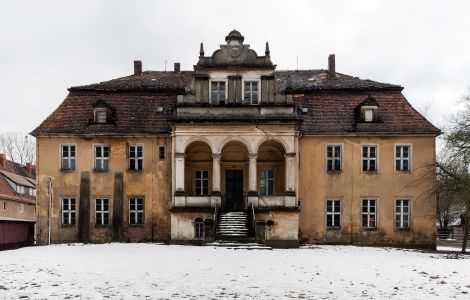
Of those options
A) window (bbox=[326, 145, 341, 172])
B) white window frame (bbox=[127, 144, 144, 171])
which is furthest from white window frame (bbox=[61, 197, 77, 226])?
window (bbox=[326, 145, 341, 172])

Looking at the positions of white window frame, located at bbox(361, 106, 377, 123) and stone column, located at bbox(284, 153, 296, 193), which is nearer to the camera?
stone column, located at bbox(284, 153, 296, 193)

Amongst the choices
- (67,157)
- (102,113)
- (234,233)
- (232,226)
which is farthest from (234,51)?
(67,157)

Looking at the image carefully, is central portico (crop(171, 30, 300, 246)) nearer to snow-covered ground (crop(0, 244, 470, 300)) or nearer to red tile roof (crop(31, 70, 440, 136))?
red tile roof (crop(31, 70, 440, 136))

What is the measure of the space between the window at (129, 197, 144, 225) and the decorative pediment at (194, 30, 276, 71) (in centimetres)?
843

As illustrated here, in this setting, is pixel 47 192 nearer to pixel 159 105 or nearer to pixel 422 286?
pixel 159 105

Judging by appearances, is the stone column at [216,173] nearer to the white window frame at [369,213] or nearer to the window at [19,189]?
the white window frame at [369,213]

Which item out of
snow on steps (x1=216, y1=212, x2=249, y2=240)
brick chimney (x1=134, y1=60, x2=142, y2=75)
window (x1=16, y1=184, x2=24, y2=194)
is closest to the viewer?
snow on steps (x1=216, y1=212, x2=249, y2=240)

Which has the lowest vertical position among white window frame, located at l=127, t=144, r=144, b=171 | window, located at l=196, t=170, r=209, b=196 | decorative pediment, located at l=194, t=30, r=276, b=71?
window, located at l=196, t=170, r=209, b=196

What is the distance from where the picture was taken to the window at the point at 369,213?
32406 mm

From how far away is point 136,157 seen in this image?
32875mm

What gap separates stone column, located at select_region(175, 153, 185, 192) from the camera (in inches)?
1172

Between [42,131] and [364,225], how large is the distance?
19390mm

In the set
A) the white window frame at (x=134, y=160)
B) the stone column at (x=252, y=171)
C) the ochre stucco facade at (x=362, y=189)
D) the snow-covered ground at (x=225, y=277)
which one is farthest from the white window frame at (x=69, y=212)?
the ochre stucco facade at (x=362, y=189)

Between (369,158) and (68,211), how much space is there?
1773 centimetres
